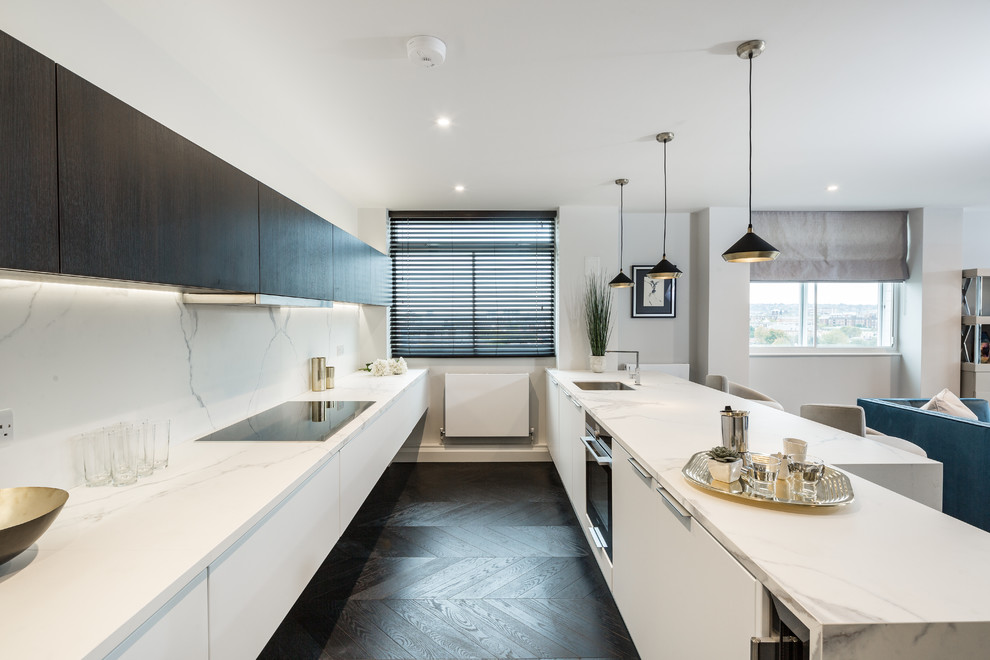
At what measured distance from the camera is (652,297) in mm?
4883

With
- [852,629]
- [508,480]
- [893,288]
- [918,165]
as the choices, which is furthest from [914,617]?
[893,288]

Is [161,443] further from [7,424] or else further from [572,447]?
[572,447]

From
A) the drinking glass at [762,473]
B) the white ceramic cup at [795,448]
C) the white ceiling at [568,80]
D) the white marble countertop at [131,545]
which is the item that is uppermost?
the white ceiling at [568,80]

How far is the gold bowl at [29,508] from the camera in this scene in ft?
3.18

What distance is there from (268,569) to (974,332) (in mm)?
6267

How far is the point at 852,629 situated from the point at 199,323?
93.4 inches

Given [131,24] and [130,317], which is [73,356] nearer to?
[130,317]

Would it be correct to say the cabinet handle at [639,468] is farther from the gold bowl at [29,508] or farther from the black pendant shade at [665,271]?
the black pendant shade at [665,271]

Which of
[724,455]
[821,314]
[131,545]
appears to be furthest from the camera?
[821,314]

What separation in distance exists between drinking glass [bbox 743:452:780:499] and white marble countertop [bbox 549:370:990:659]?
0.27ft

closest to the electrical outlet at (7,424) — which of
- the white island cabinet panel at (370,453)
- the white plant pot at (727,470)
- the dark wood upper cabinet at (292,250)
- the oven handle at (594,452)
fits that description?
the dark wood upper cabinet at (292,250)

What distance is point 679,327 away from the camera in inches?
195

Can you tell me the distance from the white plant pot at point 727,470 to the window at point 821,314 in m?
4.21

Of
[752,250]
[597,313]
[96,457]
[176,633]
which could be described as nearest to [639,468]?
[752,250]
